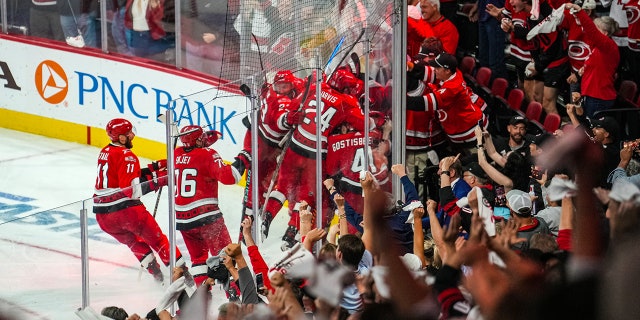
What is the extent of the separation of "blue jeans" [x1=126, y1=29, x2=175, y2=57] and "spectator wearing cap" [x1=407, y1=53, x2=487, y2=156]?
101 inches

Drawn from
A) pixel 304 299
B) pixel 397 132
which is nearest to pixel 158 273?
pixel 304 299

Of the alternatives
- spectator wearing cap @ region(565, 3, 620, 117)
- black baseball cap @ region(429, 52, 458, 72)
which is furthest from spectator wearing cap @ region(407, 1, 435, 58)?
spectator wearing cap @ region(565, 3, 620, 117)

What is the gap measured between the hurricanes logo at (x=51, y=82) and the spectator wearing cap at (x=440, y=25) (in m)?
3.30

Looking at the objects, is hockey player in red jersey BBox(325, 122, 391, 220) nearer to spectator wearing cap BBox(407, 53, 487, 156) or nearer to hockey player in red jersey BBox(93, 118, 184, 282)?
spectator wearing cap BBox(407, 53, 487, 156)

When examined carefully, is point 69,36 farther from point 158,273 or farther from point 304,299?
point 304,299

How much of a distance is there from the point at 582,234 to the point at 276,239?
3.32 m

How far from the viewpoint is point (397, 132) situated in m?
7.10

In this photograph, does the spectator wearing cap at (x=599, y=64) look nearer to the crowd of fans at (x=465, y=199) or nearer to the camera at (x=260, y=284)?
the crowd of fans at (x=465, y=199)

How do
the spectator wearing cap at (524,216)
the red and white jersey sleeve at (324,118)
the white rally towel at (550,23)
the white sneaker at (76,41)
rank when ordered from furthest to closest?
the white sneaker at (76,41), the white rally towel at (550,23), the red and white jersey sleeve at (324,118), the spectator wearing cap at (524,216)

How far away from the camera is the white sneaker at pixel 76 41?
9.79 m

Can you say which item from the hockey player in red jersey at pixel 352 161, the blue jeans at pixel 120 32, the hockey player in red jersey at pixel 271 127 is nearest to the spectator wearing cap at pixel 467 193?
the hockey player in red jersey at pixel 352 161

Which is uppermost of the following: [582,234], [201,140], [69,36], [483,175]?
[582,234]

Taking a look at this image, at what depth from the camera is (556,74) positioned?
801 cm

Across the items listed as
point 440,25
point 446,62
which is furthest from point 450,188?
point 440,25
